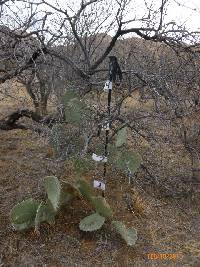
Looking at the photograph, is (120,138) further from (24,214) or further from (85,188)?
(24,214)

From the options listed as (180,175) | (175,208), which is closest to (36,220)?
(175,208)

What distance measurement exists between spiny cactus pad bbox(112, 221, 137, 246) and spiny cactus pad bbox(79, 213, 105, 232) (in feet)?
0.50

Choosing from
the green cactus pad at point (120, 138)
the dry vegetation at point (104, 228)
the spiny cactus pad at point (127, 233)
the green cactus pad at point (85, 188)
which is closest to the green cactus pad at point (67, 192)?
the green cactus pad at point (85, 188)

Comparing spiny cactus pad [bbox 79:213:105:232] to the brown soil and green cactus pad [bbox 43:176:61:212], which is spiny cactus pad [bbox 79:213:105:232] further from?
green cactus pad [bbox 43:176:61:212]

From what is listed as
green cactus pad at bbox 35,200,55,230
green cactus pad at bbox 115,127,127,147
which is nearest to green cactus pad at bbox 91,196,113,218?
green cactus pad at bbox 35,200,55,230

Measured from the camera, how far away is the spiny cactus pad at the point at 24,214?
4.59m

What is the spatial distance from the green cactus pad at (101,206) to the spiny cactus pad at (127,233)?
120mm

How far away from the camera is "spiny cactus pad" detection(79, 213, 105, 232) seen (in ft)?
15.3

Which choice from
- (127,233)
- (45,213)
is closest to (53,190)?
(45,213)

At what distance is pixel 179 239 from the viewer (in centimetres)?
502

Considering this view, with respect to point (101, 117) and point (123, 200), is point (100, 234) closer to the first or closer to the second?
point (123, 200)

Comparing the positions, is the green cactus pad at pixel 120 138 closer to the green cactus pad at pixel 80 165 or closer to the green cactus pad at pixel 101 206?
the green cactus pad at pixel 80 165

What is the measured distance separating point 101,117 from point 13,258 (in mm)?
1911

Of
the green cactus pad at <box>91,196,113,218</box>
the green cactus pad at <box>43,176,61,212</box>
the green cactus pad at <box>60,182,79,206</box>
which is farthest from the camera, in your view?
the green cactus pad at <box>60,182,79,206</box>
